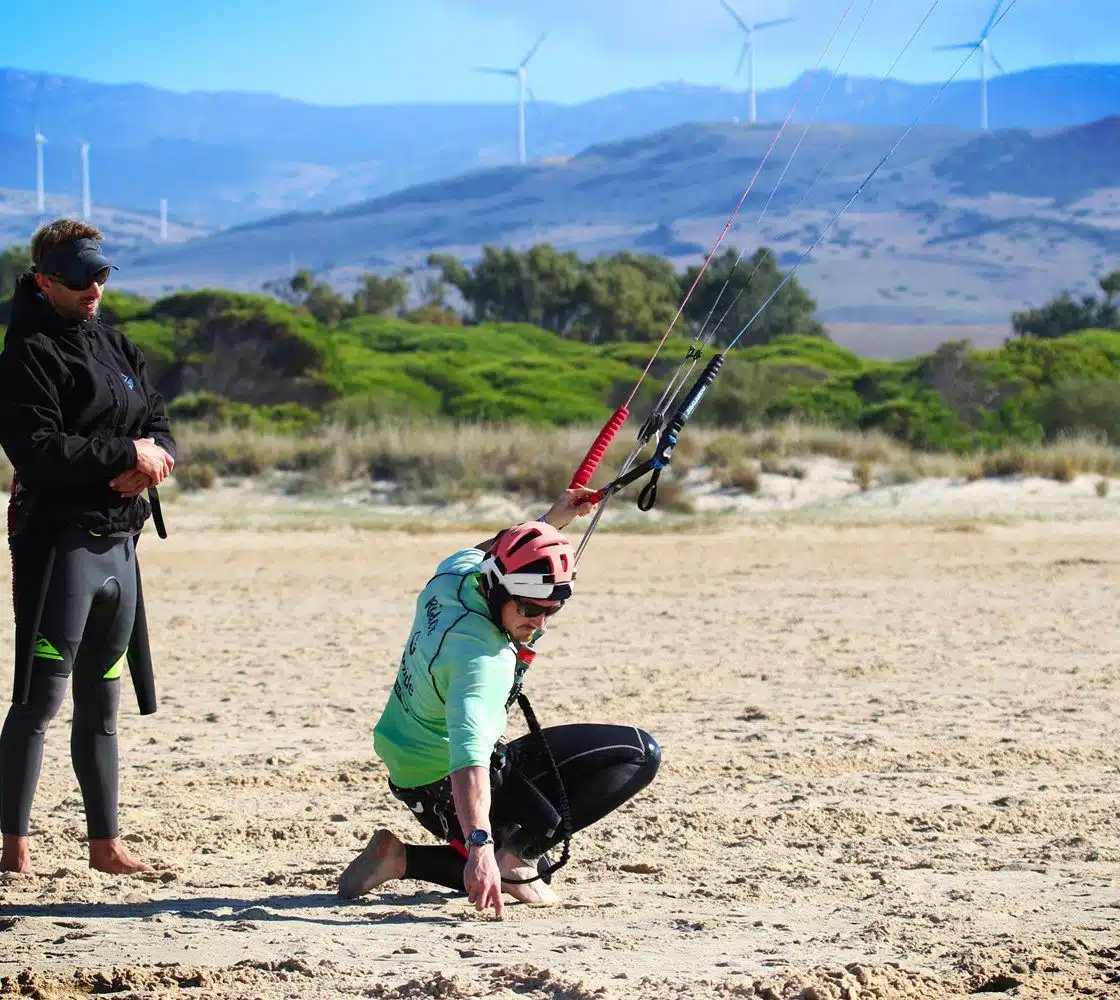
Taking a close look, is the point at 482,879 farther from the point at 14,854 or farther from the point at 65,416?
the point at 65,416

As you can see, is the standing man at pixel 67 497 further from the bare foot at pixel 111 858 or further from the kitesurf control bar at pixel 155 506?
the bare foot at pixel 111 858

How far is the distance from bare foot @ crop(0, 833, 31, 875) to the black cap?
1.57 meters

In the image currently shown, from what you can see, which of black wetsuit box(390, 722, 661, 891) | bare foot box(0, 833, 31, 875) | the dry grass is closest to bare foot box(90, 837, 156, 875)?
bare foot box(0, 833, 31, 875)

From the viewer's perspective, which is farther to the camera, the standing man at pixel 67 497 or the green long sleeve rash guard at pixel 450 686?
the standing man at pixel 67 497

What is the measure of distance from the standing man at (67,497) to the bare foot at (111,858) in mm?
222

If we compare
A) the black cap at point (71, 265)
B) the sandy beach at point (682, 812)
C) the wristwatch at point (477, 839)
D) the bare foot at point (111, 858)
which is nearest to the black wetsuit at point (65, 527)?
the black cap at point (71, 265)

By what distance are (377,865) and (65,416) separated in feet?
4.90

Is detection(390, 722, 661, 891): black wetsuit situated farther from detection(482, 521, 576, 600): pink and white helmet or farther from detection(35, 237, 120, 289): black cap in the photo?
detection(35, 237, 120, 289): black cap

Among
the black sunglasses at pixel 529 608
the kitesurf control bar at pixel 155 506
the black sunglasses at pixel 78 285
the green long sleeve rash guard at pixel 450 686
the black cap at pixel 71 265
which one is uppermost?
the black cap at pixel 71 265

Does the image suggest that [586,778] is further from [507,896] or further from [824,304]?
[824,304]

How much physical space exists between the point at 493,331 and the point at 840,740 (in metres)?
40.9

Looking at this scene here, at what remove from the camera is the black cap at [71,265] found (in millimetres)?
4617

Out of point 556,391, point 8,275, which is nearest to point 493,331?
point 556,391

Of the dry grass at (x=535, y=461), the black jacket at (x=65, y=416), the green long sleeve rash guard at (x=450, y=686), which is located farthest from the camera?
the dry grass at (x=535, y=461)
